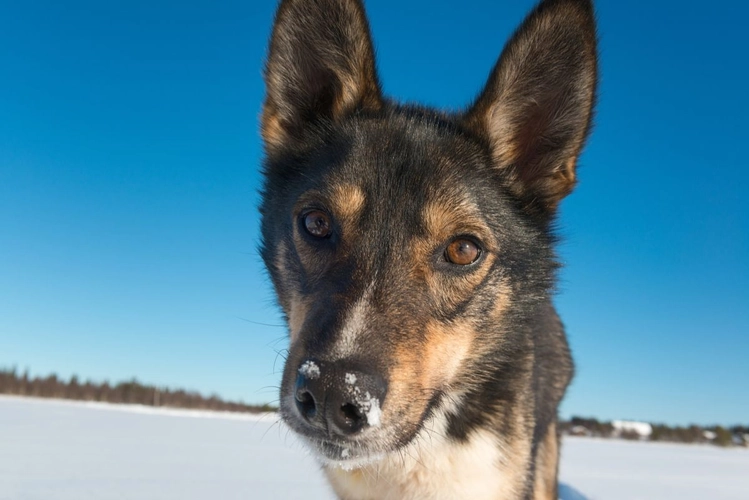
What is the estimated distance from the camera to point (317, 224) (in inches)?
146

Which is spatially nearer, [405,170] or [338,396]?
[338,396]

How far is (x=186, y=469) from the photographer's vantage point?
8734 millimetres

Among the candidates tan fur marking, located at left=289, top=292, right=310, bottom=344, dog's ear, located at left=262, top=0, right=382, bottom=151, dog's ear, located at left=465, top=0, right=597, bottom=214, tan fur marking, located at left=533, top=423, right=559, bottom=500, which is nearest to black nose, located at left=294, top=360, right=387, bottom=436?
tan fur marking, located at left=289, top=292, right=310, bottom=344

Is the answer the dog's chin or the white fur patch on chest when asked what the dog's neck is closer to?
the white fur patch on chest

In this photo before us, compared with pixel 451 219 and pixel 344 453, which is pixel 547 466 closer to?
pixel 451 219

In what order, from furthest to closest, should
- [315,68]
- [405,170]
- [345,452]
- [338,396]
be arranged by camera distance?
[315,68] → [405,170] → [345,452] → [338,396]

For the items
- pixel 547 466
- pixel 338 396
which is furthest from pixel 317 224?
pixel 547 466

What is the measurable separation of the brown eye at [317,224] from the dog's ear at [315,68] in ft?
3.31

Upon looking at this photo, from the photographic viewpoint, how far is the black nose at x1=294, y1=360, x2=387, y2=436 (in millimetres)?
2756

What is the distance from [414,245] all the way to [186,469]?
6.65 m

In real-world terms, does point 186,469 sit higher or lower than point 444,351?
lower

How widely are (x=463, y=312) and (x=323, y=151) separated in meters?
1.41

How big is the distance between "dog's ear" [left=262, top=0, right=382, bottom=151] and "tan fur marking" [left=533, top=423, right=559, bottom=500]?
10.4 ft

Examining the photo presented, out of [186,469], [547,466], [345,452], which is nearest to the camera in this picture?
[345,452]
